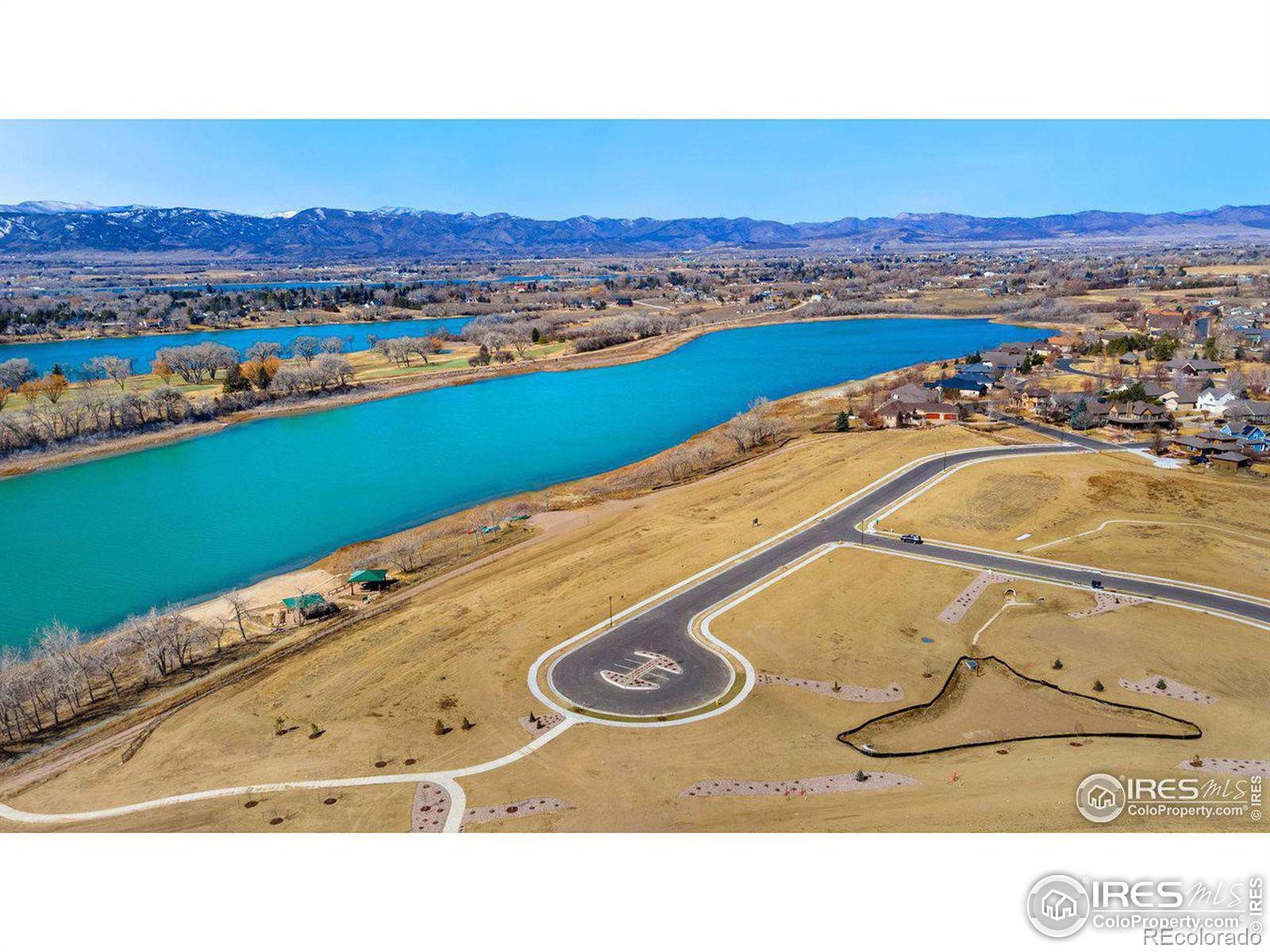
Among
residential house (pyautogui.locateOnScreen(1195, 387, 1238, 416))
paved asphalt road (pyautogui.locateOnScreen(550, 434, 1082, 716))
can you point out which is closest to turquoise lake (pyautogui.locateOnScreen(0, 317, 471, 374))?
paved asphalt road (pyautogui.locateOnScreen(550, 434, 1082, 716))

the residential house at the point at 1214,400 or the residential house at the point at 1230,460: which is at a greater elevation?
the residential house at the point at 1214,400

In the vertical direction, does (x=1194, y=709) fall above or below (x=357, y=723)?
above

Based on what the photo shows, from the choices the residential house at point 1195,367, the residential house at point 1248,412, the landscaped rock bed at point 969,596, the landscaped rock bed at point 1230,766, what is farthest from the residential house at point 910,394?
the landscaped rock bed at point 1230,766

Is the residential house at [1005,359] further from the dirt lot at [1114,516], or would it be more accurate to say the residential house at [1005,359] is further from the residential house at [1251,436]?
the dirt lot at [1114,516]

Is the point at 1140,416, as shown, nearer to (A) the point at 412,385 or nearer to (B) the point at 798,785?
(B) the point at 798,785

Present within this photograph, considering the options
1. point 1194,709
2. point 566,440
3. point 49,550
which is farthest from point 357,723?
point 566,440

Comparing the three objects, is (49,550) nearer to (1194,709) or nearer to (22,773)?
(22,773)
